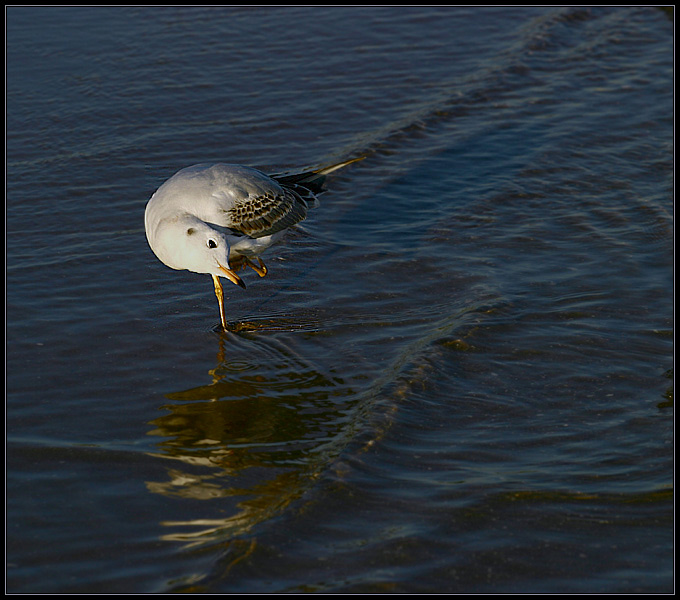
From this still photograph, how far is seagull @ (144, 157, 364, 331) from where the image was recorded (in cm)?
664

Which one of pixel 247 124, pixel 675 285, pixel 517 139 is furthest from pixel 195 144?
pixel 675 285

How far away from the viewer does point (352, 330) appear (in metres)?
7.13

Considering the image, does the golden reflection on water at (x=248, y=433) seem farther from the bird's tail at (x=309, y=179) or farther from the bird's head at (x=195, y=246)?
the bird's tail at (x=309, y=179)

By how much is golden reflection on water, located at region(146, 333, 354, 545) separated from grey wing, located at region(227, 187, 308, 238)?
2.96ft

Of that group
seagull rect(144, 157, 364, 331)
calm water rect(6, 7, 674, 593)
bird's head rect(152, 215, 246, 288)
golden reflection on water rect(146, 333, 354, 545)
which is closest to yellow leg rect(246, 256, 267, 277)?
seagull rect(144, 157, 364, 331)

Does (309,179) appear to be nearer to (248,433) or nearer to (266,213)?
(266,213)

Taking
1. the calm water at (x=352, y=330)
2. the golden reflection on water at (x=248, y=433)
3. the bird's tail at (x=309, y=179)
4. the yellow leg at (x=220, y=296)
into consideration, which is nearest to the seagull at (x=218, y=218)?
the yellow leg at (x=220, y=296)

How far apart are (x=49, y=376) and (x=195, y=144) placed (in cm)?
484

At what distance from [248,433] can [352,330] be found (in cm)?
158

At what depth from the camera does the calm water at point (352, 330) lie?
4711mm

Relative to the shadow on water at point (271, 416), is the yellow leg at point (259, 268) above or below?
above

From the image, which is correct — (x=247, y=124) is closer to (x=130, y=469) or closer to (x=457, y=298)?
(x=457, y=298)

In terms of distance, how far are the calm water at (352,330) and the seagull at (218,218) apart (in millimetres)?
583

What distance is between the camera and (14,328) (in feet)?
22.7
